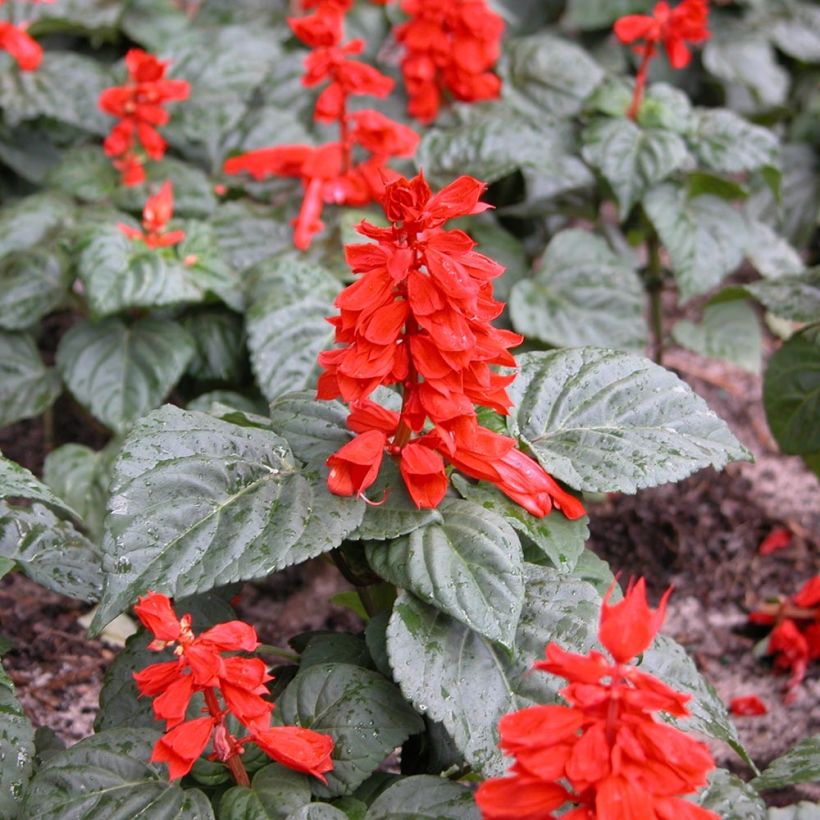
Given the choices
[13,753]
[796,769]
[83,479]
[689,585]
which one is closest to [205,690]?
[13,753]

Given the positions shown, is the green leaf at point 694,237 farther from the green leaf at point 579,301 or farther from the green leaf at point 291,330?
the green leaf at point 291,330

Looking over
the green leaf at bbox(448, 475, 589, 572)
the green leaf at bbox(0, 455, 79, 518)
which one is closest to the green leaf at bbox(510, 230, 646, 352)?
the green leaf at bbox(448, 475, 589, 572)

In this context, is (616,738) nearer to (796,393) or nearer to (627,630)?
(627,630)

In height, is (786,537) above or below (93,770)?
below

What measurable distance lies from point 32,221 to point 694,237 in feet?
4.38

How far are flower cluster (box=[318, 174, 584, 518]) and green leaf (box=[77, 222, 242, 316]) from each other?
812 mm

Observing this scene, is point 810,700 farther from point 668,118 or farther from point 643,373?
point 668,118

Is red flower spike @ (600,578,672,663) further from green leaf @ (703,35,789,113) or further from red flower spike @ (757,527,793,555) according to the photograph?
green leaf @ (703,35,789,113)

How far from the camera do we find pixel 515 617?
114 centimetres

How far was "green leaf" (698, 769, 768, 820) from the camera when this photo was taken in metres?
1.10

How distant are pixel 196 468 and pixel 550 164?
124cm

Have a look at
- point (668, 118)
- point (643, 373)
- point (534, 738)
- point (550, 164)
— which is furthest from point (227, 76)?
point (534, 738)

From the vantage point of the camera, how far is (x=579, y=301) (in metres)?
2.14

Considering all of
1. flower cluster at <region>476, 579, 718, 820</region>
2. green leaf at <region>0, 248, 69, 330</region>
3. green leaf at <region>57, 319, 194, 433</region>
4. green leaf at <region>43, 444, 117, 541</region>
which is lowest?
green leaf at <region>43, 444, 117, 541</region>
